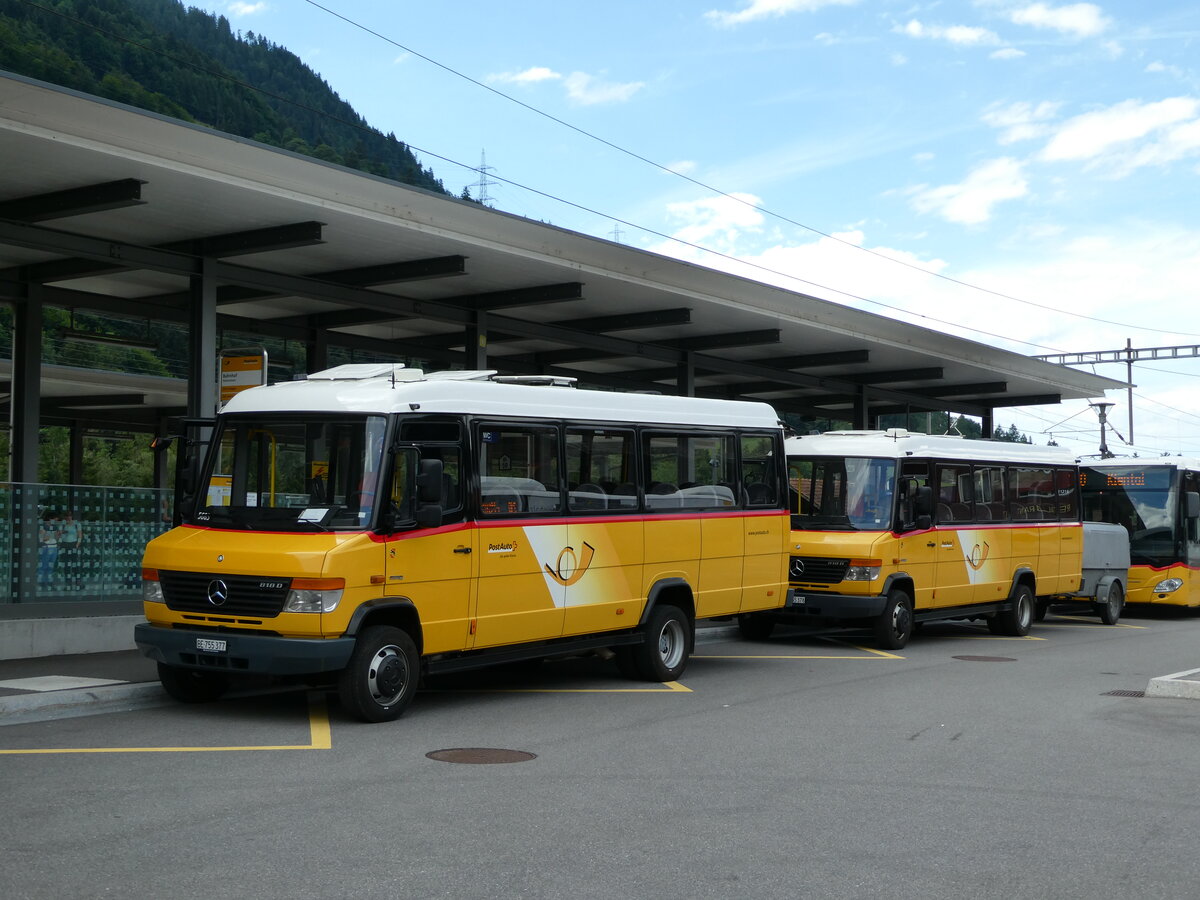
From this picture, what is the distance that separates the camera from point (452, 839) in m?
6.86

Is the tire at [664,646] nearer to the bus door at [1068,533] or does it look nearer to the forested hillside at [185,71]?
the bus door at [1068,533]

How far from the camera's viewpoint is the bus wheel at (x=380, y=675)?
34.8 feet

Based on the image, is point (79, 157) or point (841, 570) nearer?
point (79, 157)

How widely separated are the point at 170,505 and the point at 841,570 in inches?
330

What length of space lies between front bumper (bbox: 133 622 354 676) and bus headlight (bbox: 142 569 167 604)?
1.00 feet

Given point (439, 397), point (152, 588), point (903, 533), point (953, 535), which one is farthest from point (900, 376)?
point (152, 588)

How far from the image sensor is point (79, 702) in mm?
11242

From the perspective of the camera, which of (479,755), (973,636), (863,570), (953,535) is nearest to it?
(479,755)

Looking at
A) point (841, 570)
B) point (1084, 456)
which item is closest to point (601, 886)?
point (841, 570)

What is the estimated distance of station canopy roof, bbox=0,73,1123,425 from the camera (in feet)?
47.3

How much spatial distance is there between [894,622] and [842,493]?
5.99 ft

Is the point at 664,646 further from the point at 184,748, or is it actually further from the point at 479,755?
the point at 184,748

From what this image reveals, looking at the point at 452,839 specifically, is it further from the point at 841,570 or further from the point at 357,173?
the point at 841,570

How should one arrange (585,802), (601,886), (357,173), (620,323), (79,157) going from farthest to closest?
(620,323) → (357,173) → (79,157) → (585,802) → (601,886)
